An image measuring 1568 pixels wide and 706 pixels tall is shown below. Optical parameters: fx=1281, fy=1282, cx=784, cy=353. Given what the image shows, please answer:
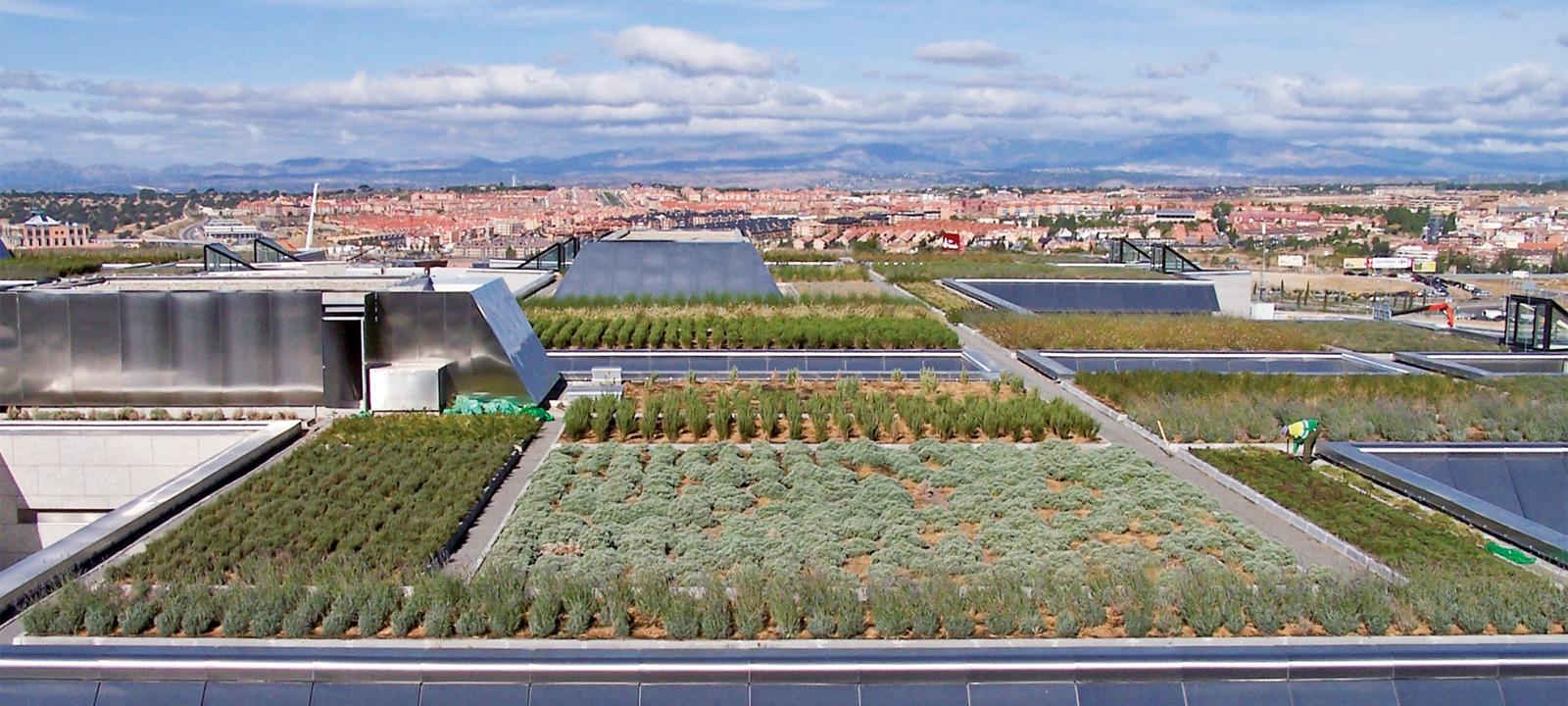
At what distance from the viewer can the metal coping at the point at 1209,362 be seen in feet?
69.5

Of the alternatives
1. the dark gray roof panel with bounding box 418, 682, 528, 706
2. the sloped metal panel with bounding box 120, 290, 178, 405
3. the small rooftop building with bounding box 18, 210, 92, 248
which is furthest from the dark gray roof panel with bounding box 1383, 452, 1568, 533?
the small rooftop building with bounding box 18, 210, 92, 248

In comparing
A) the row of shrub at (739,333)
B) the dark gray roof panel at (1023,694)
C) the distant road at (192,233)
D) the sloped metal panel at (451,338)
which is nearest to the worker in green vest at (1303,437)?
the dark gray roof panel at (1023,694)

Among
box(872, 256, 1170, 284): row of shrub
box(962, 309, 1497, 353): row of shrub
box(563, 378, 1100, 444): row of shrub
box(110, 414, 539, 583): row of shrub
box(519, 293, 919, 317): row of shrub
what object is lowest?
box(110, 414, 539, 583): row of shrub

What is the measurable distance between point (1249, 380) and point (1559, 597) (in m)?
10.0

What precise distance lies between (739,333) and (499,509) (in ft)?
36.2

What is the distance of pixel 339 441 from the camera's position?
13.9 meters

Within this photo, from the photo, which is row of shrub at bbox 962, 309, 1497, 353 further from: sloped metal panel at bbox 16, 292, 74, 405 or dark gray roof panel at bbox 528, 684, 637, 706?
dark gray roof panel at bbox 528, 684, 637, 706

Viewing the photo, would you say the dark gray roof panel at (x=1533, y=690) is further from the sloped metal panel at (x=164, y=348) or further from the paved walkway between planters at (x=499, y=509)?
the sloped metal panel at (x=164, y=348)

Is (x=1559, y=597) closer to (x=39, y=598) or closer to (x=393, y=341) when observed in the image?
(x=39, y=598)

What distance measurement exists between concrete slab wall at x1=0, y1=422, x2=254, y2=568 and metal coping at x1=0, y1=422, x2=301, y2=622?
1.37ft

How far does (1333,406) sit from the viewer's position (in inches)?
646

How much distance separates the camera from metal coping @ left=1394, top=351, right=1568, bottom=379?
21500 millimetres

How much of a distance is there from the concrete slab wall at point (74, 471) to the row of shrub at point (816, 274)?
2371cm

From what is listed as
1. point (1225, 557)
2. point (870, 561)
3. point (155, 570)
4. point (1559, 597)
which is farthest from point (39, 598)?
point (1559, 597)
